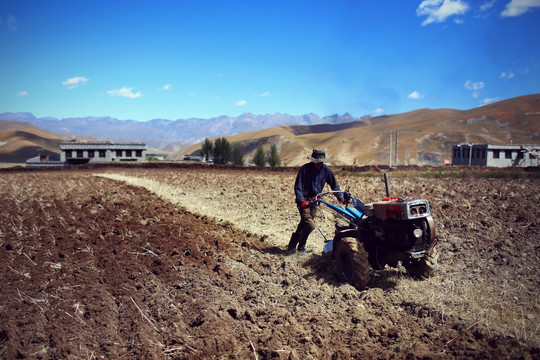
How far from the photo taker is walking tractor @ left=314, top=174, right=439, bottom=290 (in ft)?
18.9

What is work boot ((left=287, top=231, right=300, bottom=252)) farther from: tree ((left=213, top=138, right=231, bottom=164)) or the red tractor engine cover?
tree ((left=213, top=138, right=231, bottom=164))

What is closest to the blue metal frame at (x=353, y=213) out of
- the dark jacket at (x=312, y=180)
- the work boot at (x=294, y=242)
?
the dark jacket at (x=312, y=180)

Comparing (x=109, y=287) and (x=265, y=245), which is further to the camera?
(x=265, y=245)

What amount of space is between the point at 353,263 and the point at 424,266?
1.14 metres

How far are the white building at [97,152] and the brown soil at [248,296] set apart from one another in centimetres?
6982

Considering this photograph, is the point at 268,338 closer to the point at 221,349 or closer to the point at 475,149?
the point at 221,349

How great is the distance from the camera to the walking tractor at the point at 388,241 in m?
5.76

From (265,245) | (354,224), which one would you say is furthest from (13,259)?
Answer: (354,224)

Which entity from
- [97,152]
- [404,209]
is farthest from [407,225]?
[97,152]

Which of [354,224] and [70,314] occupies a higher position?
[354,224]

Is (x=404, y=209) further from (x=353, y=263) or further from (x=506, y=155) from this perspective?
(x=506, y=155)

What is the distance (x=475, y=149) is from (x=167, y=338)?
68251mm

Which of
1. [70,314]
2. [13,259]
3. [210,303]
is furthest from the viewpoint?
[13,259]

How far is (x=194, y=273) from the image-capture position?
6703 mm
